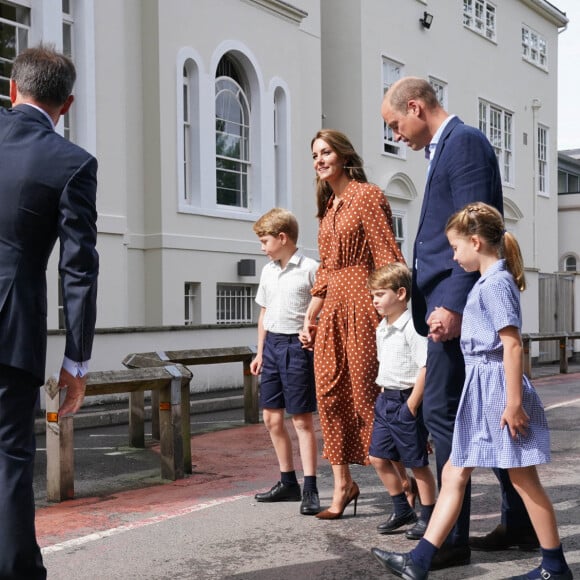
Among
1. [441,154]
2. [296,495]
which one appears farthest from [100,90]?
[441,154]

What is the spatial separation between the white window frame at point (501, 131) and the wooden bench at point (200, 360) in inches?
695

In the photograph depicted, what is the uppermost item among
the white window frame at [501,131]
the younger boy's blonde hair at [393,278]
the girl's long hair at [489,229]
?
the white window frame at [501,131]

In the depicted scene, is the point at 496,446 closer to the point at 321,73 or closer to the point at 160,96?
the point at 160,96

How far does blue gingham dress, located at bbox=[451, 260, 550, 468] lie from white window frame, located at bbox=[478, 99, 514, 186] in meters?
23.2

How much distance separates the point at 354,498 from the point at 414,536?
2.12 ft

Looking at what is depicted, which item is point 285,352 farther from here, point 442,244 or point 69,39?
point 69,39

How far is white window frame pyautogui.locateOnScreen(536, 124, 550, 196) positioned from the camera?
29969 mm

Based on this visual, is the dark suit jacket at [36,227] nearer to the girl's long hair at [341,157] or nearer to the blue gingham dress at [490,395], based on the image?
the blue gingham dress at [490,395]

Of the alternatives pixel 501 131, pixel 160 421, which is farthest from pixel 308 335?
pixel 501 131

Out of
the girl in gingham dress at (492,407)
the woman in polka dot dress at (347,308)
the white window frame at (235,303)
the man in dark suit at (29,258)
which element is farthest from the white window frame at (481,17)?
the man in dark suit at (29,258)

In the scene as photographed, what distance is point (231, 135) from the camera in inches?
659

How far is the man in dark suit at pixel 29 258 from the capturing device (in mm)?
3281

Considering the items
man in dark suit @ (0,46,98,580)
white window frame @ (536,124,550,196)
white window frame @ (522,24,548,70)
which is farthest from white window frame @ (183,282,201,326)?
white window frame @ (536,124,550,196)

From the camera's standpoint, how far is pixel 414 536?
482 centimetres
